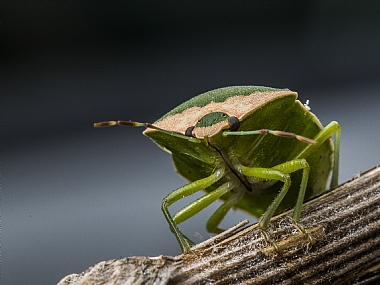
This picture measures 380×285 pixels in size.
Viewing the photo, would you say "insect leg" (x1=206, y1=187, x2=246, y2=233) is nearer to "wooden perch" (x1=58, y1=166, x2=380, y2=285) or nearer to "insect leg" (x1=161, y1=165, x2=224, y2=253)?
"insect leg" (x1=161, y1=165, x2=224, y2=253)

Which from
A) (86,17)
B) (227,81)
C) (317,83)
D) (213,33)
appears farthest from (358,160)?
(86,17)

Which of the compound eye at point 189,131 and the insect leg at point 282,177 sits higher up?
the compound eye at point 189,131

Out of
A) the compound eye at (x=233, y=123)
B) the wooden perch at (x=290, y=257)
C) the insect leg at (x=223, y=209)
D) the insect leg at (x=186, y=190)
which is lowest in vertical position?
the wooden perch at (x=290, y=257)

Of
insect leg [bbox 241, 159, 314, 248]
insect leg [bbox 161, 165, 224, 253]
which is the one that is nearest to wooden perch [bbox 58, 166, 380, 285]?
insect leg [bbox 241, 159, 314, 248]

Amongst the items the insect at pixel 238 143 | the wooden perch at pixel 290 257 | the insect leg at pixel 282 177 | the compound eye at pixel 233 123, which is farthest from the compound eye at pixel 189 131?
Answer: the wooden perch at pixel 290 257

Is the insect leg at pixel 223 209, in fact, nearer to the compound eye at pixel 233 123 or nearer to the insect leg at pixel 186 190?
the insect leg at pixel 186 190

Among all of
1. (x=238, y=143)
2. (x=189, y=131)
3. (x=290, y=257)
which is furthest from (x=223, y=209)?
(x=290, y=257)

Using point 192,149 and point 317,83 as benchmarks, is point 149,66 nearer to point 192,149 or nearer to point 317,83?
Result: point 317,83
